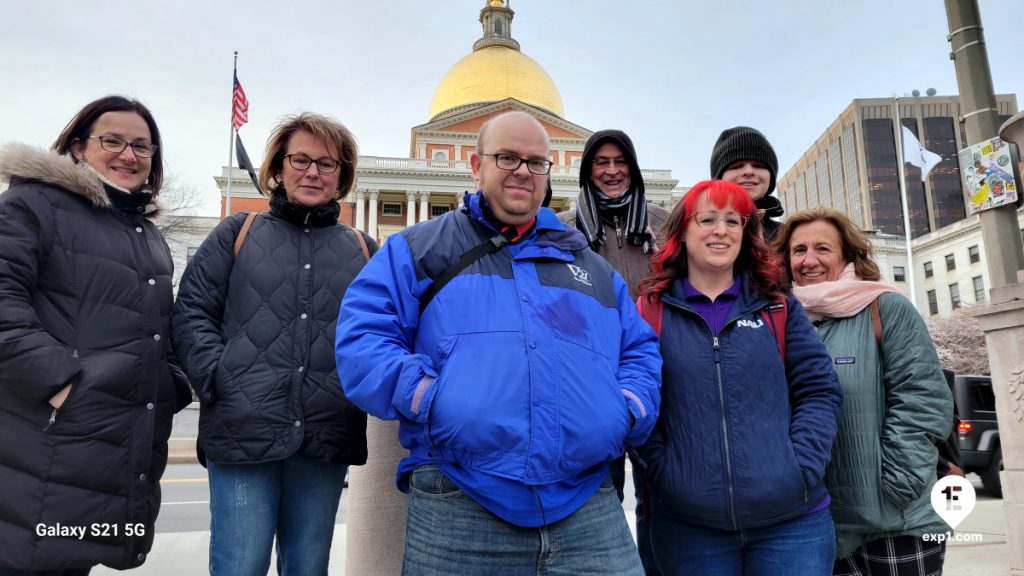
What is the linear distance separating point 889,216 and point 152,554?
292ft

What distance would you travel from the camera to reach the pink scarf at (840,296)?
2752 millimetres

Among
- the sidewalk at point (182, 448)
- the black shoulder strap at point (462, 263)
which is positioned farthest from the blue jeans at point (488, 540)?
the sidewalk at point (182, 448)

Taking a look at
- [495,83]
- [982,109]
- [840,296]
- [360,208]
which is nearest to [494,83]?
[495,83]

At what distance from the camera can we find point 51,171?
2.55 metres

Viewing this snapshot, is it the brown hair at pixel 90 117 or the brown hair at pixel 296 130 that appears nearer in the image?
the brown hair at pixel 90 117

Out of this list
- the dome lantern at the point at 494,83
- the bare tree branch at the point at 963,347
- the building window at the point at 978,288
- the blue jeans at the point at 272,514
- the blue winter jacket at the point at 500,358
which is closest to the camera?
the blue winter jacket at the point at 500,358

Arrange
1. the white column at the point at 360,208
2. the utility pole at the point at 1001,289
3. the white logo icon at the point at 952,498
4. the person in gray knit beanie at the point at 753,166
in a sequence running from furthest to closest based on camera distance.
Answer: the white column at the point at 360,208 → the utility pole at the point at 1001,289 → the person in gray knit beanie at the point at 753,166 → the white logo icon at the point at 952,498

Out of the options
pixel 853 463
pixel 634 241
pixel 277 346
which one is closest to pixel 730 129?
pixel 634 241

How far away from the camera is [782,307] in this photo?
2531 mm

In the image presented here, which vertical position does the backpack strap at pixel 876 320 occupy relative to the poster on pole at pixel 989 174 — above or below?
below

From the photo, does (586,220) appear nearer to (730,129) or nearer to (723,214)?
(723,214)

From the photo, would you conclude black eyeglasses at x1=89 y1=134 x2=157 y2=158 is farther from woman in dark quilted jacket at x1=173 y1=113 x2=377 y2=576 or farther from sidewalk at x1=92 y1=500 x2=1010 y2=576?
sidewalk at x1=92 y1=500 x2=1010 y2=576

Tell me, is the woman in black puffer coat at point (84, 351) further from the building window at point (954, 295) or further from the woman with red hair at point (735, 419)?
the building window at point (954, 295)

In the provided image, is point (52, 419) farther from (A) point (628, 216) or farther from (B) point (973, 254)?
(B) point (973, 254)
